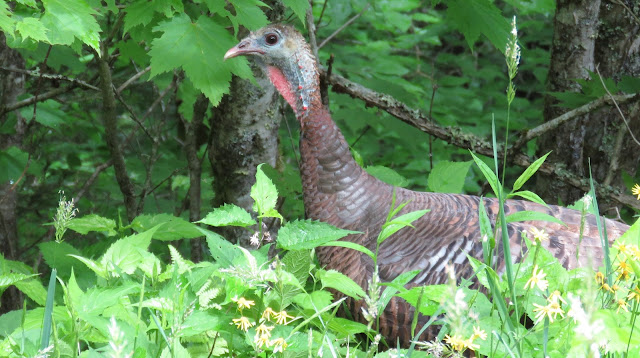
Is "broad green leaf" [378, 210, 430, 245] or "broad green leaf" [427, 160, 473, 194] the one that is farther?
"broad green leaf" [427, 160, 473, 194]

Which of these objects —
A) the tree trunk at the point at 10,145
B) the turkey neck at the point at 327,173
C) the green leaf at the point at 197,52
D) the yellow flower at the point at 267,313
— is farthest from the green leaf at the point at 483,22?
the tree trunk at the point at 10,145

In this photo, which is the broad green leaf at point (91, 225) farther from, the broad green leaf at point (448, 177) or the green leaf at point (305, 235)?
the broad green leaf at point (448, 177)

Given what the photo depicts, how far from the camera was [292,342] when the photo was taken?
1.71 metres

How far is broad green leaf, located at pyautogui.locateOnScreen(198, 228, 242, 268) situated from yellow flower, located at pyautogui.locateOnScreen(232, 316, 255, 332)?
270 millimetres

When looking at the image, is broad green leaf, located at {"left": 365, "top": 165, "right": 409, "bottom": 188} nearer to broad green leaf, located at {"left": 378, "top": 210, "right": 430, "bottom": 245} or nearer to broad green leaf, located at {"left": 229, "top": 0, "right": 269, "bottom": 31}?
broad green leaf, located at {"left": 229, "top": 0, "right": 269, "bottom": 31}

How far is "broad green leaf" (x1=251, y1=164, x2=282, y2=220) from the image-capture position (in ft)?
6.70

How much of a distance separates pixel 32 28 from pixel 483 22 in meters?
2.08

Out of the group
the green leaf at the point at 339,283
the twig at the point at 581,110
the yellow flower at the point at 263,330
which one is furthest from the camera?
the twig at the point at 581,110

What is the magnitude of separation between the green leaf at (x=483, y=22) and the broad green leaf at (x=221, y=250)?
6.12 ft

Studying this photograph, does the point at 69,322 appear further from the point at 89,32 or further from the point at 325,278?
the point at 89,32

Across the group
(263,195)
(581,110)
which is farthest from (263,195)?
(581,110)

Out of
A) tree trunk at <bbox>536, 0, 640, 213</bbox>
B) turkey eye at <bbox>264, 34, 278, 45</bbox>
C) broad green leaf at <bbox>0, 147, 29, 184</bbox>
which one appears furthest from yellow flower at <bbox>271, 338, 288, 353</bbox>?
broad green leaf at <bbox>0, 147, 29, 184</bbox>

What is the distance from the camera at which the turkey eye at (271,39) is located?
325cm

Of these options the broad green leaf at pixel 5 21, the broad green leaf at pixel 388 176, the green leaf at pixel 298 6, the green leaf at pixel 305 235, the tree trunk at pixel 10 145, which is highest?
the green leaf at pixel 298 6
